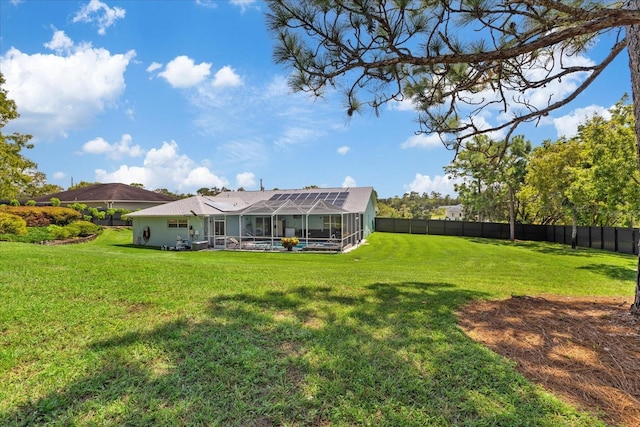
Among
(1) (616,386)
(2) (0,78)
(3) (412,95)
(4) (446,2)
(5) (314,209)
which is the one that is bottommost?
(1) (616,386)

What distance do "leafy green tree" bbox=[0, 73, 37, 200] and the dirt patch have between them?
24696 mm

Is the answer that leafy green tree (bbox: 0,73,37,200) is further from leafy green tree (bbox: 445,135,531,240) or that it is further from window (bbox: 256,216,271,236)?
leafy green tree (bbox: 445,135,531,240)

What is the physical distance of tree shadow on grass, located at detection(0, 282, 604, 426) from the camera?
2178 millimetres

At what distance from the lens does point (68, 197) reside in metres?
29.8

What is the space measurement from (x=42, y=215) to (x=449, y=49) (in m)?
24.4

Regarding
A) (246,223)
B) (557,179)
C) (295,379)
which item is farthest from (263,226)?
(295,379)

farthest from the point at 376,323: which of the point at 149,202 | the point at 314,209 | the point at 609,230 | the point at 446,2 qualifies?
the point at 149,202

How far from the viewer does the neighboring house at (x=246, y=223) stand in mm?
19031

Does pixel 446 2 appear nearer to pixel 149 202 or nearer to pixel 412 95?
pixel 412 95

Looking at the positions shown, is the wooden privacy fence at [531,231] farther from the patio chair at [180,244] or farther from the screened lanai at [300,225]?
the patio chair at [180,244]

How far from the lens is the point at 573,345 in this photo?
3.37m

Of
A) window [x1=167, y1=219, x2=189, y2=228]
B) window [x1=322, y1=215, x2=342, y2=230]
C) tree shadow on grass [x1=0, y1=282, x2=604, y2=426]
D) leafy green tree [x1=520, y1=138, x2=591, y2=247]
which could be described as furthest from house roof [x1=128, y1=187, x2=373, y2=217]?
tree shadow on grass [x1=0, y1=282, x2=604, y2=426]

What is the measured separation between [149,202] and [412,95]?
30.0 metres

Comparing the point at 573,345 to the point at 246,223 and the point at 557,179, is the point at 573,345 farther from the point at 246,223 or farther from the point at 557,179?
the point at 246,223
